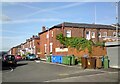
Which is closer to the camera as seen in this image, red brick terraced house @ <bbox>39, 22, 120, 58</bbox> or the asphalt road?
the asphalt road

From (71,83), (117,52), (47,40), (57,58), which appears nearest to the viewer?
(71,83)

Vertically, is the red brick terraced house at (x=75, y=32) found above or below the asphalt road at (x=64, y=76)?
above

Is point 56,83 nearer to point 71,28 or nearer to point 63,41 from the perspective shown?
point 63,41

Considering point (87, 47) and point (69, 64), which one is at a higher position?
point (87, 47)

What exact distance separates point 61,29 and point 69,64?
20.2 metres

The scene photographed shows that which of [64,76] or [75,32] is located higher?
[75,32]

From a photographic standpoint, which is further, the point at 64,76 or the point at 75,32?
the point at 75,32

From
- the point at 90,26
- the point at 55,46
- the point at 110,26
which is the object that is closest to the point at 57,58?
the point at 55,46

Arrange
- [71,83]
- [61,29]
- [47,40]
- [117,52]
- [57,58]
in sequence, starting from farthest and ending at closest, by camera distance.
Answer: [47,40], [61,29], [57,58], [117,52], [71,83]

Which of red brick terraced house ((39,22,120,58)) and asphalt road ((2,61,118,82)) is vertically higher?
red brick terraced house ((39,22,120,58))

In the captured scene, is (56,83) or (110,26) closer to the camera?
(56,83)

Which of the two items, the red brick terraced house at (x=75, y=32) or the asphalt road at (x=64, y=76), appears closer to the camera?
the asphalt road at (x=64, y=76)

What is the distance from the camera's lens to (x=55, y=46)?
54.3 m

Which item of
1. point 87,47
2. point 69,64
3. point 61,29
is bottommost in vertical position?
point 69,64
